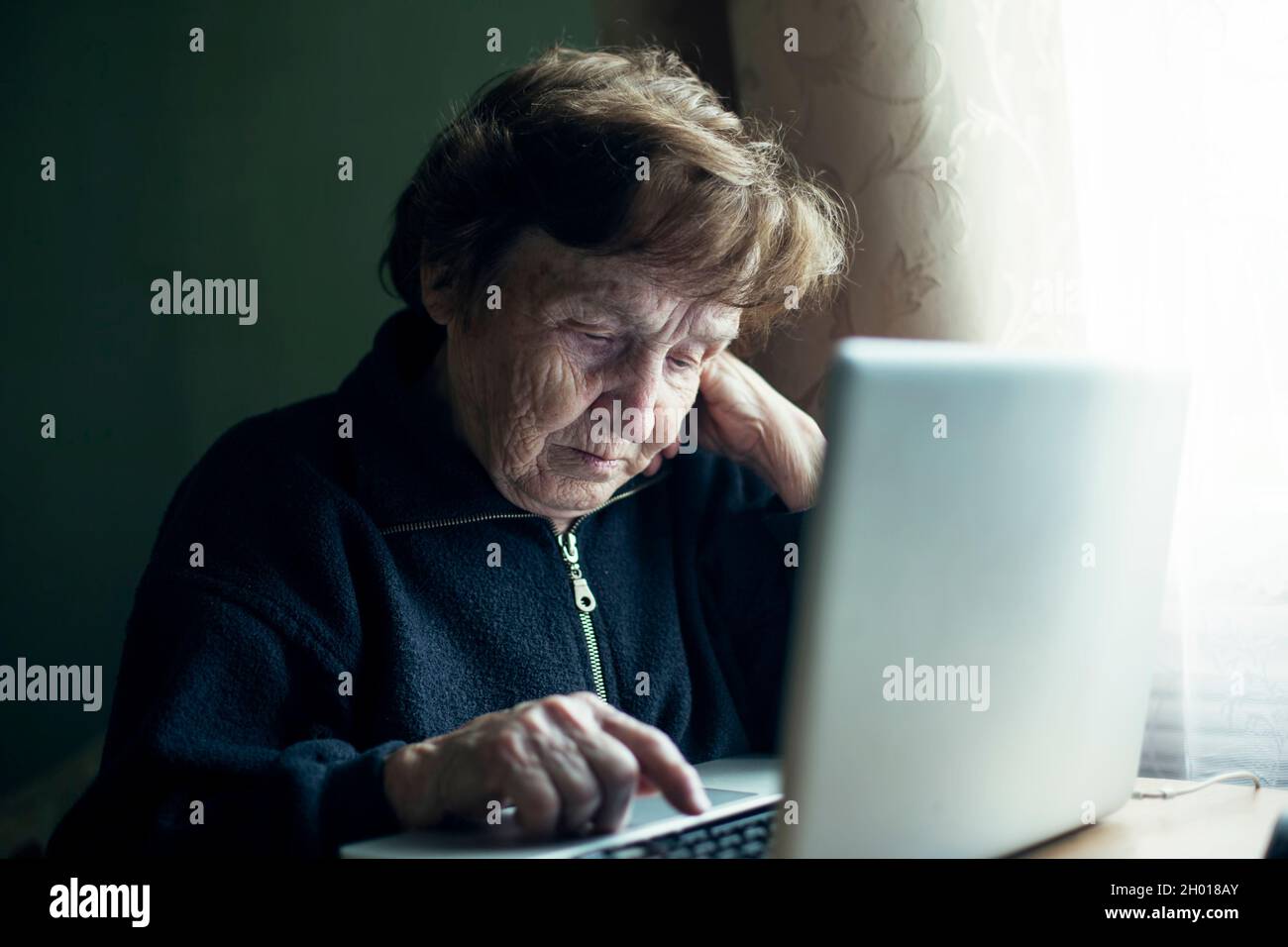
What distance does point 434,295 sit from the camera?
130cm

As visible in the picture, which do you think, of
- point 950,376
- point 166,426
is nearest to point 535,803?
point 950,376

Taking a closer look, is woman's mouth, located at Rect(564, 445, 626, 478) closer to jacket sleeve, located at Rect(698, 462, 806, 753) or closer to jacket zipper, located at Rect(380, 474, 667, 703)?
jacket zipper, located at Rect(380, 474, 667, 703)

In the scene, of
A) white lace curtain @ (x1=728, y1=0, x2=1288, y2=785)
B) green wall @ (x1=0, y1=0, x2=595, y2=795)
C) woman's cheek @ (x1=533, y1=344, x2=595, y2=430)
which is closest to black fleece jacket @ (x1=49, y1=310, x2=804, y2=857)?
woman's cheek @ (x1=533, y1=344, x2=595, y2=430)

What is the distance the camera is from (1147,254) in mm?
1371

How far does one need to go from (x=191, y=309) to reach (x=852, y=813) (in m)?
A: 1.84

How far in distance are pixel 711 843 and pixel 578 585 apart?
480 mm

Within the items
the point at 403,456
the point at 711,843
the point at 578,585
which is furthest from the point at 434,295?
the point at 711,843

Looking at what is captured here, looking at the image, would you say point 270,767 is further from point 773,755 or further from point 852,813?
point 773,755

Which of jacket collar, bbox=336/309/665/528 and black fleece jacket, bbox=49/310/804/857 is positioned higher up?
jacket collar, bbox=336/309/665/528

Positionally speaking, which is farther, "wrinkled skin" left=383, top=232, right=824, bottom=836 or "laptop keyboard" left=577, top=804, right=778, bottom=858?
"wrinkled skin" left=383, top=232, right=824, bottom=836

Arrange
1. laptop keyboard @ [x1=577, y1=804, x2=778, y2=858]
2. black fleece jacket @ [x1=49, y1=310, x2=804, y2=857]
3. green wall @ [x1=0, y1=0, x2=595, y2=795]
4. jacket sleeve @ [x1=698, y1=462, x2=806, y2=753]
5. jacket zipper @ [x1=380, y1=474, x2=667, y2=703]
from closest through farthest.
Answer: laptop keyboard @ [x1=577, y1=804, x2=778, y2=858] < black fleece jacket @ [x1=49, y1=310, x2=804, y2=857] < jacket zipper @ [x1=380, y1=474, x2=667, y2=703] < jacket sleeve @ [x1=698, y1=462, x2=806, y2=753] < green wall @ [x1=0, y1=0, x2=595, y2=795]

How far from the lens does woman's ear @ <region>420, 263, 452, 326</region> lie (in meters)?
1.29

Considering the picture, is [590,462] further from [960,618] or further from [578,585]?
[960,618]

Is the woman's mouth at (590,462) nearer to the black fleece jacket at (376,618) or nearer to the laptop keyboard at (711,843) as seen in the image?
the black fleece jacket at (376,618)
